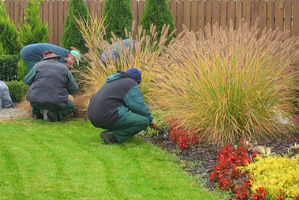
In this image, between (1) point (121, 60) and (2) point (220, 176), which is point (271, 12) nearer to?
(1) point (121, 60)

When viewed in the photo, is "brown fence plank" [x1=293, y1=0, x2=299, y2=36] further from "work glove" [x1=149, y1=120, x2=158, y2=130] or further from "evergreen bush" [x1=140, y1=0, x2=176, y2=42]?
"work glove" [x1=149, y1=120, x2=158, y2=130]

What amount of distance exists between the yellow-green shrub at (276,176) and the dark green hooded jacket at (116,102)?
210cm

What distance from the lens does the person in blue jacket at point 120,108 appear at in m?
5.77

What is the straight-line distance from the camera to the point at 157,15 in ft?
37.4

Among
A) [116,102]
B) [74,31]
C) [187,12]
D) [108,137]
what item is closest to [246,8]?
[187,12]

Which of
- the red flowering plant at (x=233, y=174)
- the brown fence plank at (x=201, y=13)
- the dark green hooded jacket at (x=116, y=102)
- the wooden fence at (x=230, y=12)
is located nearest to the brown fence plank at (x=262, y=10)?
the wooden fence at (x=230, y=12)

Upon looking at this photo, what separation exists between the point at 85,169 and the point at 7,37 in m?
7.45

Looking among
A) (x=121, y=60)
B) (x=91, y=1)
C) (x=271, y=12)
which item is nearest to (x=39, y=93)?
(x=121, y=60)

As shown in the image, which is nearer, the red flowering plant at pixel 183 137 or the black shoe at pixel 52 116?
the red flowering plant at pixel 183 137

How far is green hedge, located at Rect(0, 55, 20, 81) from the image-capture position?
33.7ft

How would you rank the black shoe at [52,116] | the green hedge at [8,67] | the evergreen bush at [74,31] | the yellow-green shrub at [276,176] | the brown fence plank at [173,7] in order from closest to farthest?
the yellow-green shrub at [276,176]
the black shoe at [52,116]
the green hedge at [8,67]
the evergreen bush at [74,31]
the brown fence plank at [173,7]

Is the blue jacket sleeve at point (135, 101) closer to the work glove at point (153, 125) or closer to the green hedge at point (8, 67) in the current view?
the work glove at point (153, 125)

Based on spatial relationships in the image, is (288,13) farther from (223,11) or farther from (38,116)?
(38,116)

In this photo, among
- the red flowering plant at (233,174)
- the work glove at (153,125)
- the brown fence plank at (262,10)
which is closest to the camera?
the red flowering plant at (233,174)
